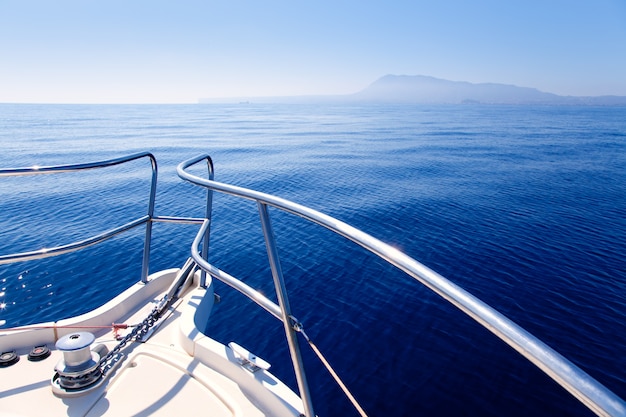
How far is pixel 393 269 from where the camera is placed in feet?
41.1

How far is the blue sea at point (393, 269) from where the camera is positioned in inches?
316

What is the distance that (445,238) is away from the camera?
48.4ft

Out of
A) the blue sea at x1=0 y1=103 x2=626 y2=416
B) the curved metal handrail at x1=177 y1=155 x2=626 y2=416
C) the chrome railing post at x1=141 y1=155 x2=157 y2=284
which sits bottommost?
the blue sea at x1=0 y1=103 x2=626 y2=416

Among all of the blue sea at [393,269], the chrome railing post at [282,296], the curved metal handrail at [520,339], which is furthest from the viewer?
the blue sea at [393,269]

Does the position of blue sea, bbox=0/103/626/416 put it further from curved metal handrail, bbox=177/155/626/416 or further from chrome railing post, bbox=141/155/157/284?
curved metal handrail, bbox=177/155/626/416

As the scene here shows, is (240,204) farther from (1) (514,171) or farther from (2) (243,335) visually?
(1) (514,171)

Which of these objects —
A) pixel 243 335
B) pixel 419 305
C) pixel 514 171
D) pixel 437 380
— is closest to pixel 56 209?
pixel 243 335

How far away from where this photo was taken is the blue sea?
8.02 metres

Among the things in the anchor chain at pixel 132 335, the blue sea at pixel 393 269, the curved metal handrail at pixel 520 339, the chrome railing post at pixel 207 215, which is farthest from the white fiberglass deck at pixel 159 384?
the blue sea at pixel 393 269

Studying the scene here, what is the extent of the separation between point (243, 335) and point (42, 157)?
31.2 metres

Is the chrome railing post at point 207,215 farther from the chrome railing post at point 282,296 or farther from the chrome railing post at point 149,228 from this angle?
the chrome railing post at point 282,296

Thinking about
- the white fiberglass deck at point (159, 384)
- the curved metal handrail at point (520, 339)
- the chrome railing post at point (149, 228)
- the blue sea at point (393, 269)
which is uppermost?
the curved metal handrail at point (520, 339)

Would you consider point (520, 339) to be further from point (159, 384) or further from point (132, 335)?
point (132, 335)

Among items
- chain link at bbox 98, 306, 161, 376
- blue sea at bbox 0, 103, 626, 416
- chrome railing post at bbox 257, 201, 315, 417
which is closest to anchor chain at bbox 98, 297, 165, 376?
chain link at bbox 98, 306, 161, 376
